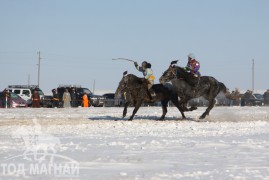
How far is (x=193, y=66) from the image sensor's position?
24719 mm

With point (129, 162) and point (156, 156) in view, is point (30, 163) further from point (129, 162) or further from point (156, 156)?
point (156, 156)

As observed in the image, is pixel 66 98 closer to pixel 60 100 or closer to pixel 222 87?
pixel 60 100

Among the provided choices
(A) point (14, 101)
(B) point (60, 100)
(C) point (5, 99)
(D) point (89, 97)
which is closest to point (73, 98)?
(B) point (60, 100)

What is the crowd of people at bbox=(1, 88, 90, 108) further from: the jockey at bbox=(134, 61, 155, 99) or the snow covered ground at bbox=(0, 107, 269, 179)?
the snow covered ground at bbox=(0, 107, 269, 179)

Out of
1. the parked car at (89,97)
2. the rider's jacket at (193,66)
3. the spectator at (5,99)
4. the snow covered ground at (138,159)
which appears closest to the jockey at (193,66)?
the rider's jacket at (193,66)

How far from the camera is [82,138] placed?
46.9 ft

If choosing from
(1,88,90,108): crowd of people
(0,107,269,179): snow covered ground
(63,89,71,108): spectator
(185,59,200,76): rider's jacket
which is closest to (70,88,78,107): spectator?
(1,88,90,108): crowd of people

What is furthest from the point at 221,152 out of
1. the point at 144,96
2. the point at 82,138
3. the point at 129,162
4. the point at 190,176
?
the point at 144,96

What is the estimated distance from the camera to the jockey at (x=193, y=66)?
24578mm

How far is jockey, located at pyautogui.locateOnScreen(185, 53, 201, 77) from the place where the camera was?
24.6 m

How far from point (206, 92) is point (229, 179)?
17552mm

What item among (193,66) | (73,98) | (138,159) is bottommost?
(138,159)

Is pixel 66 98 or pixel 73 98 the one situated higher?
pixel 73 98

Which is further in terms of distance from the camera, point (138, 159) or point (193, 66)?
point (193, 66)
